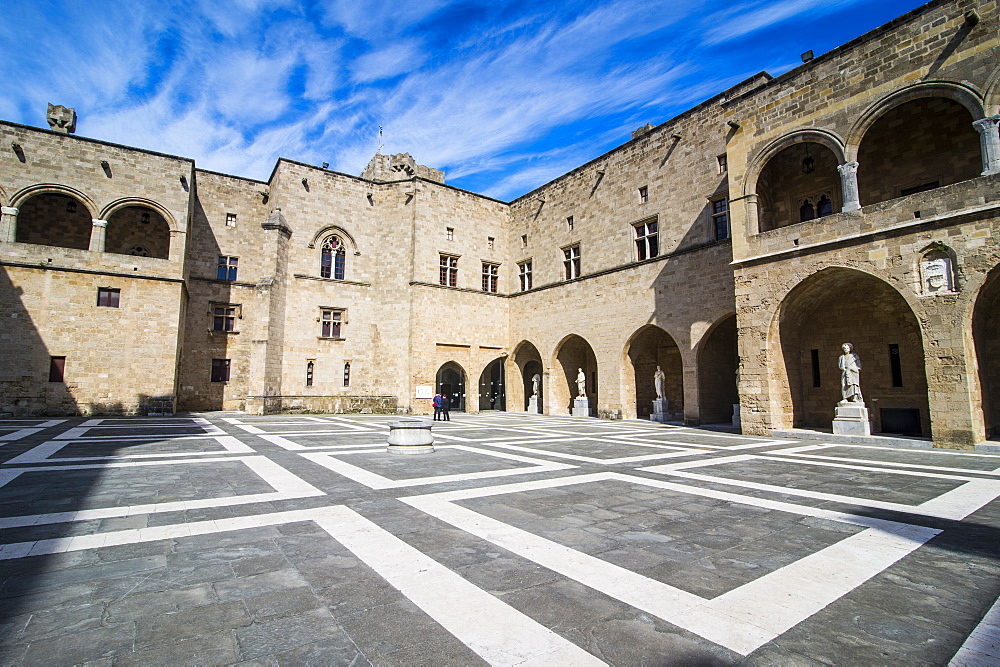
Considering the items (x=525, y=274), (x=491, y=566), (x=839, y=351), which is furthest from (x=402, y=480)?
(x=525, y=274)

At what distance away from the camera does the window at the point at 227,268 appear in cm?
2467

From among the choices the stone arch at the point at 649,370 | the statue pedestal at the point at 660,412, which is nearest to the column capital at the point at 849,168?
the stone arch at the point at 649,370

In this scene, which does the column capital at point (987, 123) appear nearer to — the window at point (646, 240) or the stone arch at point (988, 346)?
the stone arch at point (988, 346)

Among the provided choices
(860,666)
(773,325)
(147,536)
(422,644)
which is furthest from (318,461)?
(773,325)

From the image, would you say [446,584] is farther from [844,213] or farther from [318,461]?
[844,213]

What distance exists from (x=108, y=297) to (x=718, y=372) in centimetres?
2447

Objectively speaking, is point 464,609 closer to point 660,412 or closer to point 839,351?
point 839,351

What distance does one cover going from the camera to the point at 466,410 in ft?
86.6

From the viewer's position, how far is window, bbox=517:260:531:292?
27.6 m

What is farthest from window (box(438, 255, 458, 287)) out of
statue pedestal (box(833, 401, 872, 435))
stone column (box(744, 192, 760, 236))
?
statue pedestal (box(833, 401, 872, 435))

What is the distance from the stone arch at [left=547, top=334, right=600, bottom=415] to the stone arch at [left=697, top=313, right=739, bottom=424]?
21.0 ft

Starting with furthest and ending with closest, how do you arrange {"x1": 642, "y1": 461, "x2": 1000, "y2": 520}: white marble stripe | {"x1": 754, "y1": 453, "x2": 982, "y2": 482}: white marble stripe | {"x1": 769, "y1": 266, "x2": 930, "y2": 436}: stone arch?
{"x1": 769, "y1": 266, "x2": 930, "y2": 436}: stone arch
{"x1": 754, "y1": 453, "x2": 982, "y2": 482}: white marble stripe
{"x1": 642, "y1": 461, "x2": 1000, "y2": 520}: white marble stripe

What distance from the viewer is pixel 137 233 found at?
23281 mm

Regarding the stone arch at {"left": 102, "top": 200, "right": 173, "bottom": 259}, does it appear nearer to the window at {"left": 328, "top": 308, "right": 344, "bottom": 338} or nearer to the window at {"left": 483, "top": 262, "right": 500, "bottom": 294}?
the window at {"left": 328, "top": 308, "right": 344, "bottom": 338}
